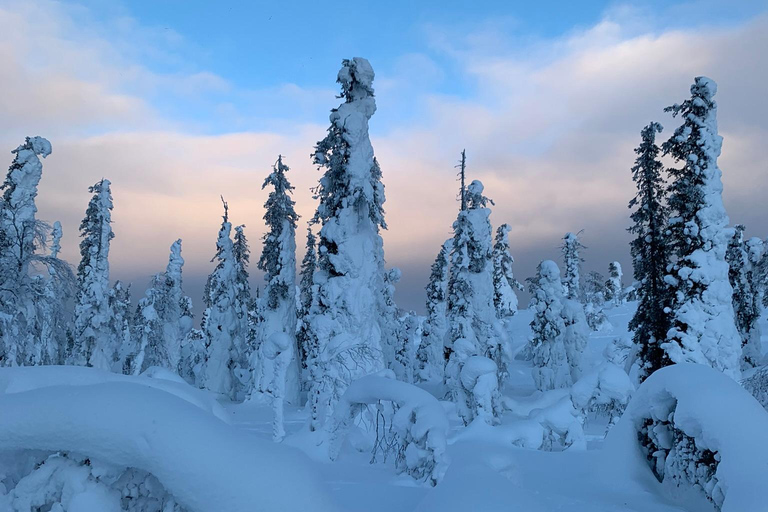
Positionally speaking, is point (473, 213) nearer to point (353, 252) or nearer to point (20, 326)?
point (353, 252)

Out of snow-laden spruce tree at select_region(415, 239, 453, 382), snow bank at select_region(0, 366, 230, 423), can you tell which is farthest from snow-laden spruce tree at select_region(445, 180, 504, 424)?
snow bank at select_region(0, 366, 230, 423)

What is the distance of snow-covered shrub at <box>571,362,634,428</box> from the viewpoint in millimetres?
12266

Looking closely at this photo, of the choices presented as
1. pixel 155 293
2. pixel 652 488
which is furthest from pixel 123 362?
pixel 652 488

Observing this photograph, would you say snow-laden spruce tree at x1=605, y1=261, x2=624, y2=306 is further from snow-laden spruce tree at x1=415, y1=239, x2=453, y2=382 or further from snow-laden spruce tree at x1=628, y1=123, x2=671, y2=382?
snow-laden spruce tree at x1=628, y1=123, x2=671, y2=382

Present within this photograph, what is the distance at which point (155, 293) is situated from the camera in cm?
3634

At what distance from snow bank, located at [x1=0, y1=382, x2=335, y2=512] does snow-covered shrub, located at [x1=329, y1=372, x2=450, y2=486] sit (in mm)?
4835

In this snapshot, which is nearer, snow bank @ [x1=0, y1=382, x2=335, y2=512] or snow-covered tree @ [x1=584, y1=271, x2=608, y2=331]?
snow bank @ [x1=0, y1=382, x2=335, y2=512]

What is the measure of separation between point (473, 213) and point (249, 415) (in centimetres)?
1529

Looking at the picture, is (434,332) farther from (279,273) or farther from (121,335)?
(121,335)

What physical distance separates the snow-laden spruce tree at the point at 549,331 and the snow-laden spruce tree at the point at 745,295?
8414 mm

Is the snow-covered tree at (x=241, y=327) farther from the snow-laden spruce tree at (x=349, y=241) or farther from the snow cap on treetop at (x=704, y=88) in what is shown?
the snow cap on treetop at (x=704, y=88)

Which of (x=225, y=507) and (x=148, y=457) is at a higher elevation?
(x=148, y=457)

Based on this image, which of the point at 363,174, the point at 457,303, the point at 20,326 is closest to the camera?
the point at 20,326

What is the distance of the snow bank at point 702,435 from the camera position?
3.92 metres
